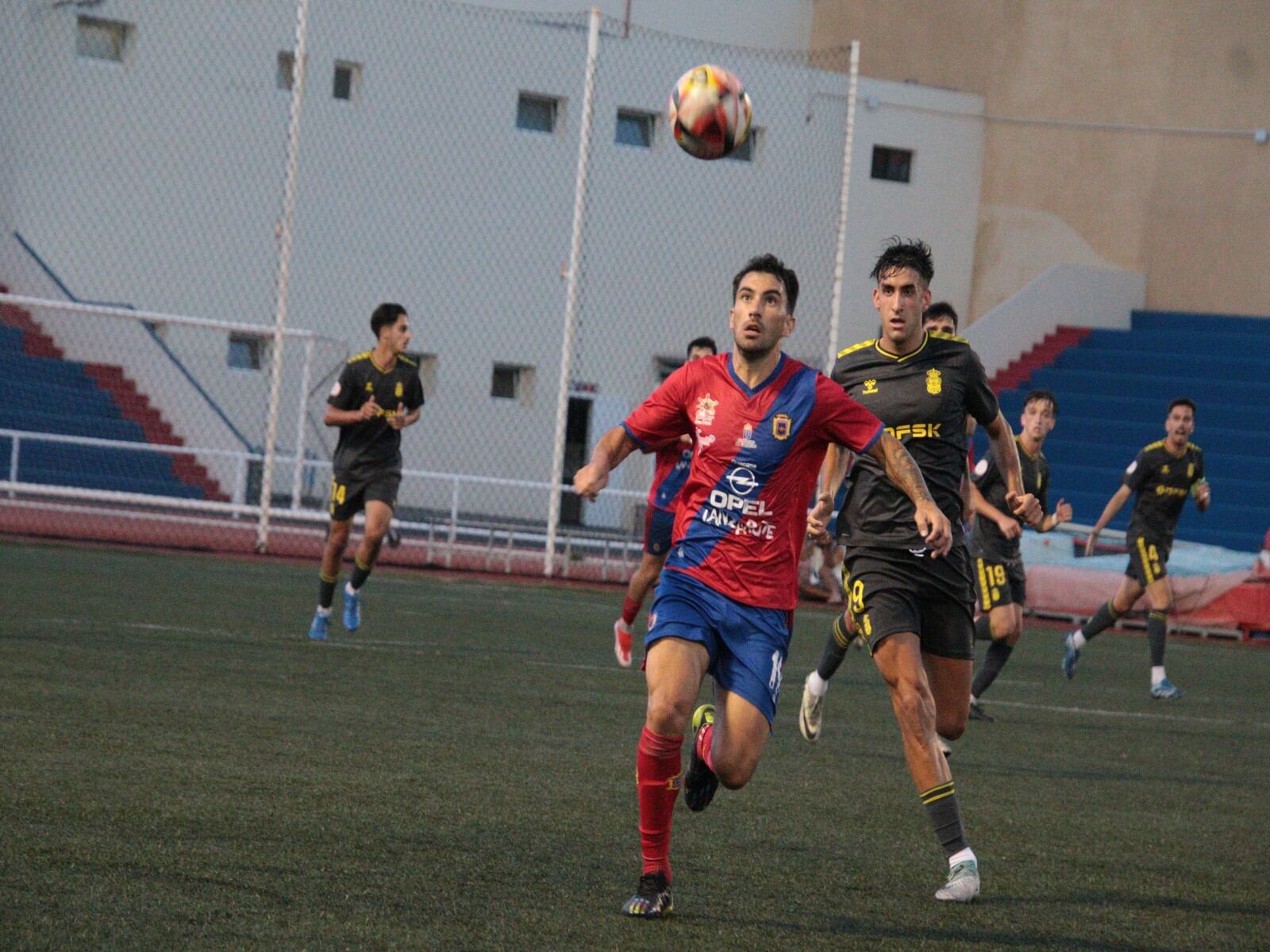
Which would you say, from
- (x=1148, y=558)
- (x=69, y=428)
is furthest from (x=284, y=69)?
(x=1148, y=558)

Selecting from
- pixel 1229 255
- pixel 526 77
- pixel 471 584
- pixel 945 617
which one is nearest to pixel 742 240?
pixel 526 77

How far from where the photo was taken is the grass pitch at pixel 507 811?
4.76m

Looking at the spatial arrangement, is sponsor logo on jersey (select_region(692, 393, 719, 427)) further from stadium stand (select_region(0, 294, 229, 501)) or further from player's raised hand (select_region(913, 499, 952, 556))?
stadium stand (select_region(0, 294, 229, 501))

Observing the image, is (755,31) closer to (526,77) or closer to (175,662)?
(526,77)

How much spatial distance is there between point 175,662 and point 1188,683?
8.29m

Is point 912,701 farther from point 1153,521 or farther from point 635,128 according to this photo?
point 635,128

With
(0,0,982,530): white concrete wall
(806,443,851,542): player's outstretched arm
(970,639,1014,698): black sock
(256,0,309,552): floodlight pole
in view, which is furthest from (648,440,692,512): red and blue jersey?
(0,0,982,530): white concrete wall

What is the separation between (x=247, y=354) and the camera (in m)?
24.8

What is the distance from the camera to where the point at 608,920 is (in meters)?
4.85

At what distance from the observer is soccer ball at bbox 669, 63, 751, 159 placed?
8.34m

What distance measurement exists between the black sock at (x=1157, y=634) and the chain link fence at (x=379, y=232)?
8136mm

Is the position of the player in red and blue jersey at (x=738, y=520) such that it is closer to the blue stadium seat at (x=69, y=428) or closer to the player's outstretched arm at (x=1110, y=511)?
the player's outstretched arm at (x=1110, y=511)

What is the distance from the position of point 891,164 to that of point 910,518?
24207 mm

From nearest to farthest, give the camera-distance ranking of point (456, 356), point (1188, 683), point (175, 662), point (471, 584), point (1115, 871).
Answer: point (1115, 871) → point (175, 662) → point (1188, 683) → point (471, 584) → point (456, 356)
